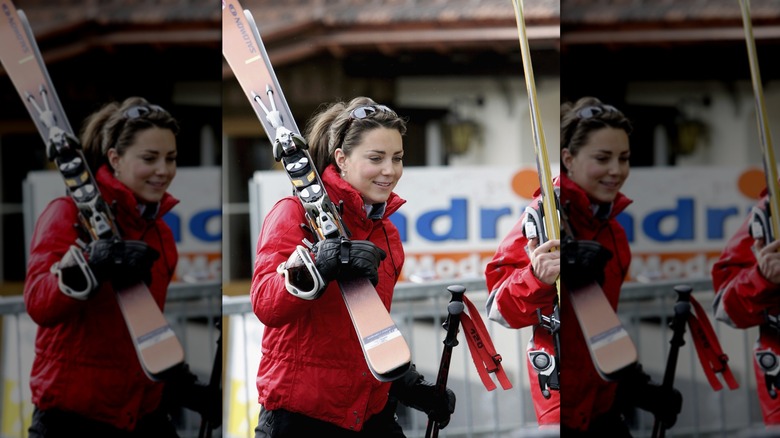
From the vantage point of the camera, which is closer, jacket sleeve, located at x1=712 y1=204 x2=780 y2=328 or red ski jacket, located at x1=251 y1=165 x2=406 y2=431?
red ski jacket, located at x1=251 y1=165 x2=406 y2=431

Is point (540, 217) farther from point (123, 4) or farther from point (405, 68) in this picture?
point (123, 4)

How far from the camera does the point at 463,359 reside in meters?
4.28

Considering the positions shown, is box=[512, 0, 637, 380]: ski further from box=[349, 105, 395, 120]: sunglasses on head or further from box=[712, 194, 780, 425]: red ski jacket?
box=[349, 105, 395, 120]: sunglasses on head

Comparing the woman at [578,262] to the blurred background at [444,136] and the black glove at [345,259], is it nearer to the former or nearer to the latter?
the blurred background at [444,136]

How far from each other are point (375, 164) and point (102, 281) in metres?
1.17

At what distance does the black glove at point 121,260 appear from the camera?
4.20 meters

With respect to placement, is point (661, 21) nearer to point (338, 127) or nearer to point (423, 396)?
point (338, 127)

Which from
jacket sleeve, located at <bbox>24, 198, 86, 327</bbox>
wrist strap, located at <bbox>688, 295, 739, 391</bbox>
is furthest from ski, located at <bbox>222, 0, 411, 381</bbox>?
wrist strap, located at <bbox>688, 295, 739, 391</bbox>

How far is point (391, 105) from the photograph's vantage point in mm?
4227

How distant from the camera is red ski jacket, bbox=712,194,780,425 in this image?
14.1ft

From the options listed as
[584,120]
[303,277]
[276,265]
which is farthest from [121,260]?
[584,120]

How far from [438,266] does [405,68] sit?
0.81 m

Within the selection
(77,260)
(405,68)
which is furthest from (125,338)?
(405,68)

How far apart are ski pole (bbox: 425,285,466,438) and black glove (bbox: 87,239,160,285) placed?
1.20 m
